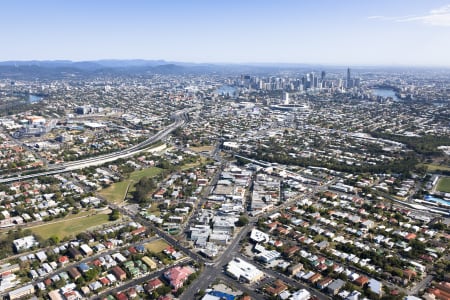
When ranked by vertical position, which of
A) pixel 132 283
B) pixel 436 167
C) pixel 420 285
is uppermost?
pixel 436 167

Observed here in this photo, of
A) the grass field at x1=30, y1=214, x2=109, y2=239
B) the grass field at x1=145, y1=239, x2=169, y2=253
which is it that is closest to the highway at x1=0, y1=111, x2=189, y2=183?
the grass field at x1=30, y1=214, x2=109, y2=239

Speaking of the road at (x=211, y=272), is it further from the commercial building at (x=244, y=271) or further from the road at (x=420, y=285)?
the road at (x=420, y=285)

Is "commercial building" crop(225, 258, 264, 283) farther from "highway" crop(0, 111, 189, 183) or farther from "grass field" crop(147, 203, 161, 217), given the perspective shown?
"highway" crop(0, 111, 189, 183)

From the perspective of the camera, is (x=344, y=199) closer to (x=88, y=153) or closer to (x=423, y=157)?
(x=423, y=157)

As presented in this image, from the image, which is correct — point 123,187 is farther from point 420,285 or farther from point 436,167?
point 436,167

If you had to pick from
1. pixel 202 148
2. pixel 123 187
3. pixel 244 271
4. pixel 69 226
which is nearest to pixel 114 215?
pixel 69 226

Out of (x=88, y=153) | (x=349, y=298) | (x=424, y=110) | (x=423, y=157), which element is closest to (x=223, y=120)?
(x=88, y=153)
